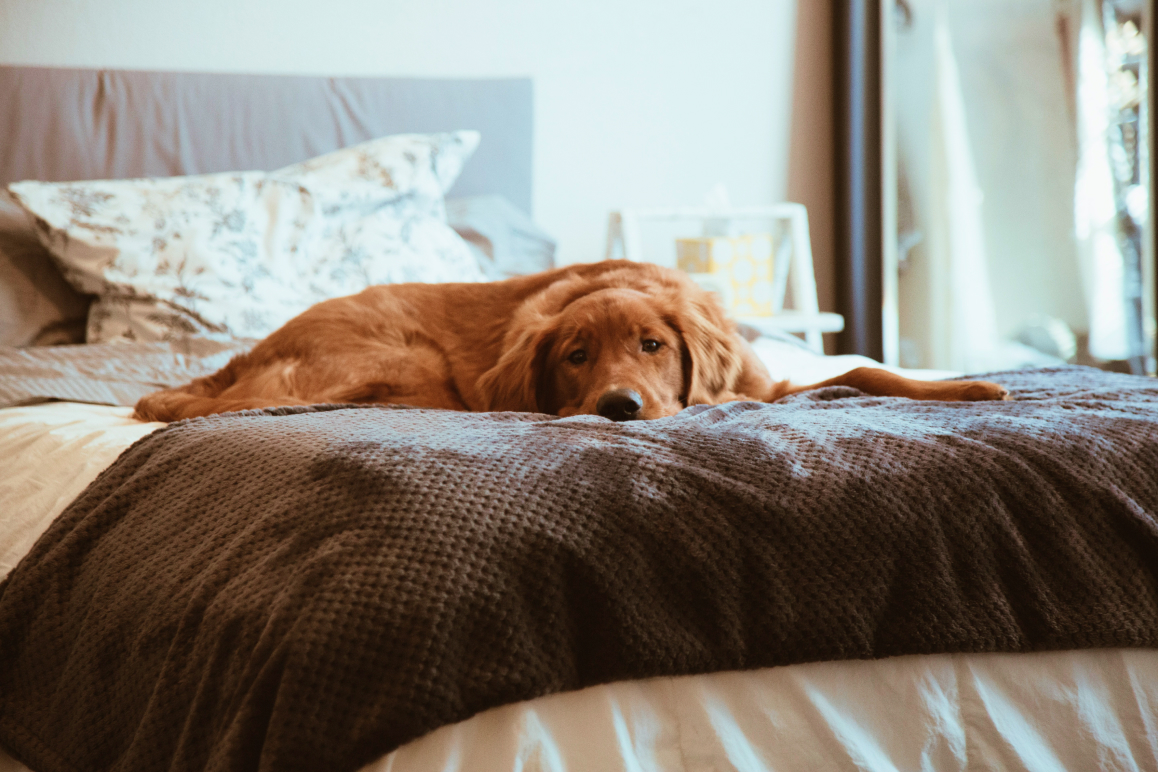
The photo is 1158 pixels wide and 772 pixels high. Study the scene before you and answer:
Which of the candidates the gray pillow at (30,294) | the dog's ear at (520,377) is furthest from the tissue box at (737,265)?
the gray pillow at (30,294)

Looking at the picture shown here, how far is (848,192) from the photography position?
4156 millimetres

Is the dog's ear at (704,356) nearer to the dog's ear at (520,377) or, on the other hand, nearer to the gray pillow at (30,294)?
the dog's ear at (520,377)

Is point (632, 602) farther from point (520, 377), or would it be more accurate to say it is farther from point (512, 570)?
point (520, 377)

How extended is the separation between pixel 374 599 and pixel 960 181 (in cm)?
389

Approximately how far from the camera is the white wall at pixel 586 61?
344 centimetres

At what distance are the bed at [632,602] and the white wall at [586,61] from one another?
2.76m

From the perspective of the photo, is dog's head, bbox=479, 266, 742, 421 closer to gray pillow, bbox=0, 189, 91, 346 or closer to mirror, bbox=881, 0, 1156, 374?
gray pillow, bbox=0, 189, 91, 346

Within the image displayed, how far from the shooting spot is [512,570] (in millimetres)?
843

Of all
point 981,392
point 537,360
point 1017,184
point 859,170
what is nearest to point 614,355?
point 537,360

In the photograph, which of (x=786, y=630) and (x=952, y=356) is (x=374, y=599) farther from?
(x=952, y=356)

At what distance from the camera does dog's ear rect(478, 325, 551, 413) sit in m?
1.92

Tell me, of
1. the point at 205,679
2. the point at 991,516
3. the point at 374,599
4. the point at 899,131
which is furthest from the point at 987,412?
the point at 899,131

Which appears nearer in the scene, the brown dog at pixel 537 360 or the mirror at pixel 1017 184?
the brown dog at pixel 537 360

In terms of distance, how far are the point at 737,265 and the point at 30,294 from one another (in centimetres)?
238
